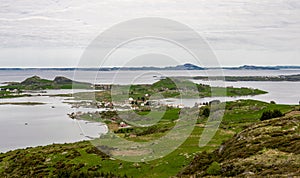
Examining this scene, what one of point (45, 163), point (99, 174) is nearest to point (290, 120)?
point (99, 174)

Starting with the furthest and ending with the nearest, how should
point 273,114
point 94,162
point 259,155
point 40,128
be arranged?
point 40,128
point 273,114
point 94,162
point 259,155

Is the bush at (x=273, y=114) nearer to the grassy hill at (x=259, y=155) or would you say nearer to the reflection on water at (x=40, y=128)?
the grassy hill at (x=259, y=155)

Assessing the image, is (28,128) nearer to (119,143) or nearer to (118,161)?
(119,143)

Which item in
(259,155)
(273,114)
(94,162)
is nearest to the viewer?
(259,155)

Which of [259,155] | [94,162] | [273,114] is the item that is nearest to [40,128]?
[94,162]

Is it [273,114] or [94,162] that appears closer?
[94,162]

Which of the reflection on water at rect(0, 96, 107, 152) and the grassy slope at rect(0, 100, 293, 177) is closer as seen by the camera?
the grassy slope at rect(0, 100, 293, 177)

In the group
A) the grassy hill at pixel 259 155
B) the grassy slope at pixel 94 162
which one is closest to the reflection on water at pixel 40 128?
the grassy slope at pixel 94 162

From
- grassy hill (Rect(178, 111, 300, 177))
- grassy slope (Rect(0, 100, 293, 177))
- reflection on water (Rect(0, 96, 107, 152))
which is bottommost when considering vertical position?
reflection on water (Rect(0, 96, 107, 152))

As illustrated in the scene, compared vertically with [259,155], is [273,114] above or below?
above

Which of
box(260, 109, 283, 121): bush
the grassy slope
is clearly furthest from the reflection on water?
box(260, 109, 283, 121): bush

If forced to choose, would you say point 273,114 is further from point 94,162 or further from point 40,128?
point 40,128

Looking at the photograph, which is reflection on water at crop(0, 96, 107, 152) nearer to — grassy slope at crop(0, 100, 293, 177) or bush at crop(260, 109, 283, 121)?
grassy slope at crop(0, 100, 293, 177)

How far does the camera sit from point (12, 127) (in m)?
108
